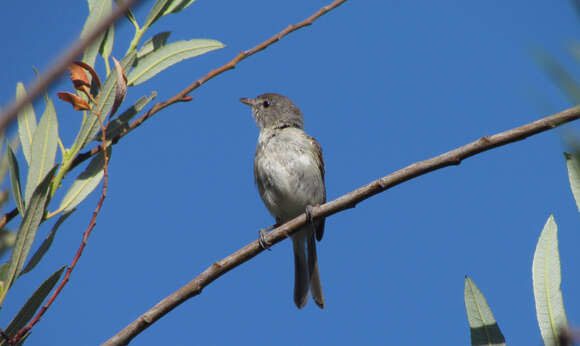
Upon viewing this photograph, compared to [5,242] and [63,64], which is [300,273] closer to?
[5,242]

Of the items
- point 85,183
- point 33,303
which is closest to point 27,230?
point 33,303

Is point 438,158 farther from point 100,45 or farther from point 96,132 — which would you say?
point 100,45

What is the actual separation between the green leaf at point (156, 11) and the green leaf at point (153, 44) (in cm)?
14

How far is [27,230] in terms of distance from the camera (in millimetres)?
1493

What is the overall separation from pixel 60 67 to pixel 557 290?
1114mm

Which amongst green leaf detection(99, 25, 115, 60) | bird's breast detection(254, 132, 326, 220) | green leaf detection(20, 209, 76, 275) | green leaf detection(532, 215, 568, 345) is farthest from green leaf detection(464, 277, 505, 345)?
bird's breast detection(254, 132, 326, 220)

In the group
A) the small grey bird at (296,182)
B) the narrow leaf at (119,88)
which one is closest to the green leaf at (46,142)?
the narrow leaf at (119,88)

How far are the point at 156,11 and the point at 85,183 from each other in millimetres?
614

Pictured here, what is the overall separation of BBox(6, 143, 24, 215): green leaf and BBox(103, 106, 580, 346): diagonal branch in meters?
0.45

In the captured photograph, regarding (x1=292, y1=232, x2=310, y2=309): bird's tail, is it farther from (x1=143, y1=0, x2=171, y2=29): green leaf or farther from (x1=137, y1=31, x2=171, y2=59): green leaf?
(x1=143, y1=0, x2=171, y2=29): green leaf

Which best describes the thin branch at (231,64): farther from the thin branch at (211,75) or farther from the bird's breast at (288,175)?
the bird's breast at (288,175)

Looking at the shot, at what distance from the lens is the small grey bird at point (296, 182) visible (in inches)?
219

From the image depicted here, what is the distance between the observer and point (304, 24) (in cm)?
172

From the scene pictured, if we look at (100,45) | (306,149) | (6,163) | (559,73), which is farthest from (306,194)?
(559,73)
